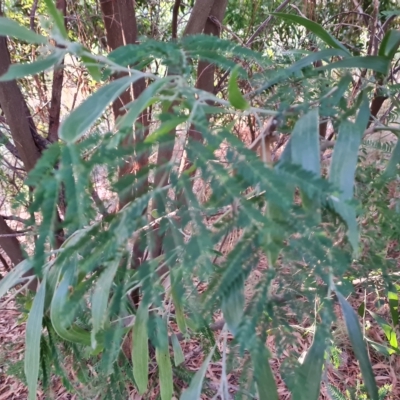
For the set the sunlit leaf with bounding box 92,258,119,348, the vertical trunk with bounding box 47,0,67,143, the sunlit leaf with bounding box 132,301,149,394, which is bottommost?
the sunlit leaf with bounding box 132,301,149,394

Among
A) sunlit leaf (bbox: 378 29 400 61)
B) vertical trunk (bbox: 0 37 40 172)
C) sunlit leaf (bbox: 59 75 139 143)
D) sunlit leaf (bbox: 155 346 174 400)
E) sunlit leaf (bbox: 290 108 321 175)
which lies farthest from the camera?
vertical trunk (bbox: 0 37 40 172)

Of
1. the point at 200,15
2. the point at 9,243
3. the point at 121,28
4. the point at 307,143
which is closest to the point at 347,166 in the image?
the point at 307,143

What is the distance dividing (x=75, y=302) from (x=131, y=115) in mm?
210

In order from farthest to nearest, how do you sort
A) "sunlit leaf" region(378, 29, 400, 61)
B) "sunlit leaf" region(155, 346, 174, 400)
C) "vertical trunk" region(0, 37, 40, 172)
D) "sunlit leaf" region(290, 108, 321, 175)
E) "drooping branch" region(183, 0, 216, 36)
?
"drooping branch" region(183, 0, 216, 36) → "vertical trunk" region(0, 37, 40, 172) → "sunlit leaf" region(155, 346, 174, 400) → "sunlit leaf" region(378, 29, 400, 61) → "sunlit leaf" region(290, 108, 321, 175)

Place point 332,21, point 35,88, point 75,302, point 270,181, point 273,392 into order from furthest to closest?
point 332,21 → point 35,88 → point 273,392 → point 75,302 → point 270,181

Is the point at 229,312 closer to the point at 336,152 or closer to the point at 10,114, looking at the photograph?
the point at 336,152

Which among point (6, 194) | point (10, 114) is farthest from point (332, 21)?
point (6, 194)

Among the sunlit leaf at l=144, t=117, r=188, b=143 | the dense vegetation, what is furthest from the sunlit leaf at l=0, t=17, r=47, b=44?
the sunlit leaf at l=144, t=117, r=188, b=143

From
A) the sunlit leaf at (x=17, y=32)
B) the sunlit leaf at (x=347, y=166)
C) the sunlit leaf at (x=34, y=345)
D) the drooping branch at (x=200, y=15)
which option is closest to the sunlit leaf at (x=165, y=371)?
the sunlit leaf at (x=34, y=345)

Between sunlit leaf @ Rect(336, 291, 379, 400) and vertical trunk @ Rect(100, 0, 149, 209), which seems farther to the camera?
vertical trunk @ Rect(100, 0, 149, 209)

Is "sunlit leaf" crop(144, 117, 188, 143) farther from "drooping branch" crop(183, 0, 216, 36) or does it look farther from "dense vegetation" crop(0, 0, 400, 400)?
"drooping branch" crop(183, 0, 216, 36)

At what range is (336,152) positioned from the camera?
471 mm

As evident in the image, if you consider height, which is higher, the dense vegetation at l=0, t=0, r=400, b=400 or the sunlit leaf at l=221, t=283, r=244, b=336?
the dense vegetation at l=0, t=0, r=400, b=400

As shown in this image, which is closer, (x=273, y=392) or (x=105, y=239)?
(x=105, y=239)
